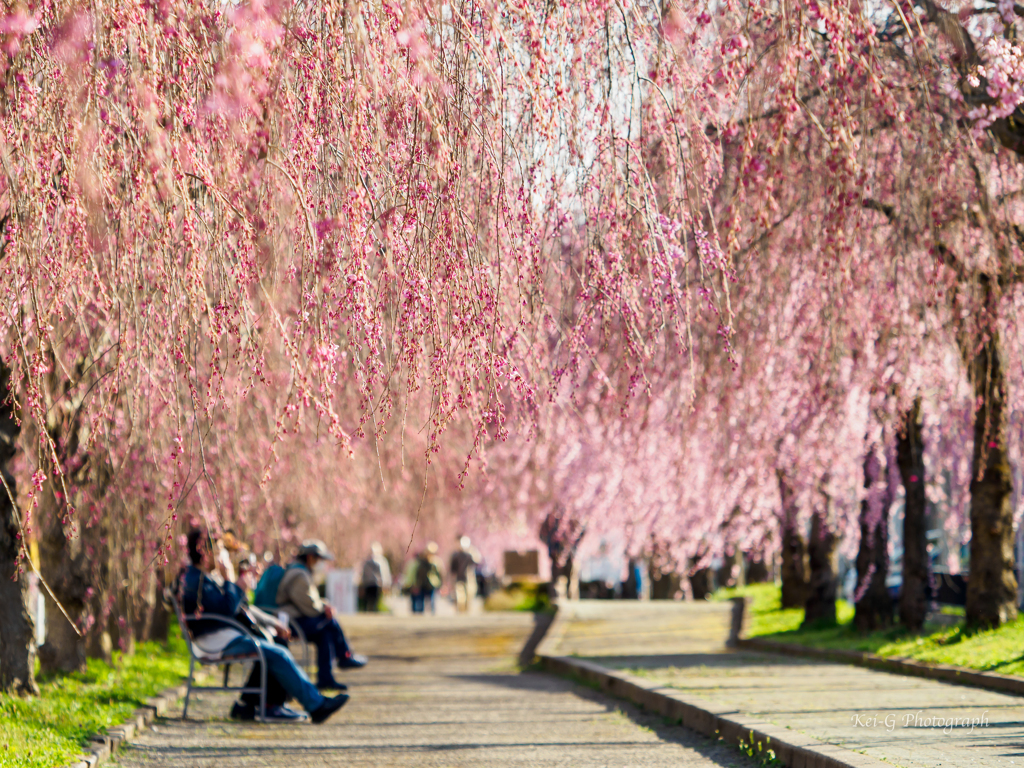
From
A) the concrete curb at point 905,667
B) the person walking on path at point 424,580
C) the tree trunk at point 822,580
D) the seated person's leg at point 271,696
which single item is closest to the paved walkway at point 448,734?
the seated person's leg at point 271,696

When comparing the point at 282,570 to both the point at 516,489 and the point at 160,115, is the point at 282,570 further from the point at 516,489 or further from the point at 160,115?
the point at 516,489

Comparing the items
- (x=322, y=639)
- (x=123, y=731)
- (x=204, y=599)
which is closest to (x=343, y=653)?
(x=322, y=639)

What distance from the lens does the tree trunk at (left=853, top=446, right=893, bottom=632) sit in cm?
Result: 1714

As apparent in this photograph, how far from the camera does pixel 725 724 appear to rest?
8.88 metres

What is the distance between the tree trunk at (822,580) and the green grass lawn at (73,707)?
9482 millimetres

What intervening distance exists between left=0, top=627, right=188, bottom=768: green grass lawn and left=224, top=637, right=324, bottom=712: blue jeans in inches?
40.6

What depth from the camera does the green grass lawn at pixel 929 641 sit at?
11938 millimetres

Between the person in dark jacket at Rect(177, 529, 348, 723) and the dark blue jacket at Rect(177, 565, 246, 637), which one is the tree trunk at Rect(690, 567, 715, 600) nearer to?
the person in dark jacket at Rect(177, 529, 348, 723)

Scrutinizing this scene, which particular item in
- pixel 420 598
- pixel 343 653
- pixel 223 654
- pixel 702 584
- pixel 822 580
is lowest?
pixel 420 598

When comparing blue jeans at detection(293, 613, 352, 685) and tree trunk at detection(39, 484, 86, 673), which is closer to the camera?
tree trunk at detection(39, 484, 86, 673)

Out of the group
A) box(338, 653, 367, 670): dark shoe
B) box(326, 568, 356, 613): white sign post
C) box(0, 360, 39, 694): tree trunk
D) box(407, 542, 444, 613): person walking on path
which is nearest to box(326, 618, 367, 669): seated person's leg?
box(338, 653, 367, 670): dark shoe

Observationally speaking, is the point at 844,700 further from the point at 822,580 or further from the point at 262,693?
the point at 822,580

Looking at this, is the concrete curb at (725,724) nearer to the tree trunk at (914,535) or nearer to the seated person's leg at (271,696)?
the seated person's leg at (271,696)

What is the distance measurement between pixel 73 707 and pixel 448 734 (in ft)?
9.28
